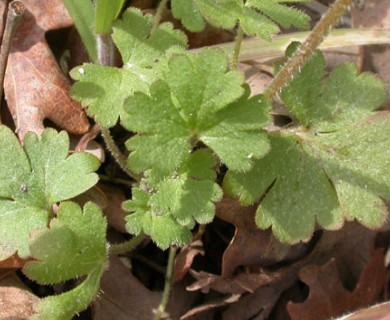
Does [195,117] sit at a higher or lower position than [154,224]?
higher

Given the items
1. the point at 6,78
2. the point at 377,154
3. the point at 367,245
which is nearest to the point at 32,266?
the point at 6,78

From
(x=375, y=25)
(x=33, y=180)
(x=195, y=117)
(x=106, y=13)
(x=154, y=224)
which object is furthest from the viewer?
(x=375, y=25)

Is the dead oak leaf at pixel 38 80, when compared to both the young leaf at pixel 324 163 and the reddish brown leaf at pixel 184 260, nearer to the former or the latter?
the reddish brown leaf at pixel 184 260

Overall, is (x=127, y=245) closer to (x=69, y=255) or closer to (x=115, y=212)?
(x=115, y=212)

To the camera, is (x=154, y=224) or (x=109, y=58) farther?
(x=109, y=58)

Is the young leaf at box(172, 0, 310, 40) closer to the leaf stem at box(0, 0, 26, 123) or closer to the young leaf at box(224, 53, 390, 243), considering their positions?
the young leaf at box(224, 53, 390, 243)

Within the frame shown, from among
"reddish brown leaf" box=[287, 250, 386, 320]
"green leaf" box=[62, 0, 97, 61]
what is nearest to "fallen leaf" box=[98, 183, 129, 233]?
"green leaf" box=[62, 0, 97, 61]

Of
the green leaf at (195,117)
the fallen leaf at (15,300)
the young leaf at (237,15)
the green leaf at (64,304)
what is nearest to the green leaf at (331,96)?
the young leaf at (237,15)

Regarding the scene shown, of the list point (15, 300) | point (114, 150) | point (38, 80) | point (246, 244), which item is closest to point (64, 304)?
point (15, 300)
